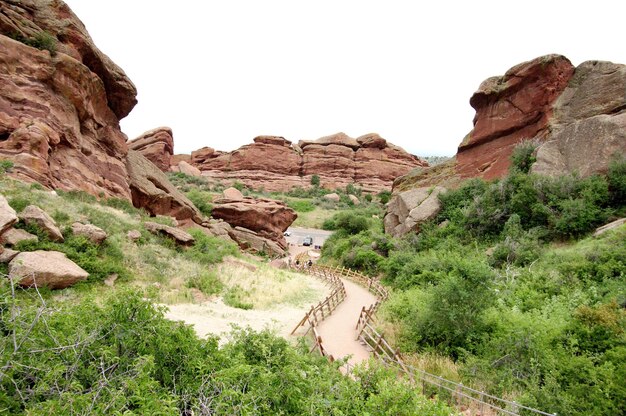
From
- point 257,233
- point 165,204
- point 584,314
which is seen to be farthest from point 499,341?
point 257,233

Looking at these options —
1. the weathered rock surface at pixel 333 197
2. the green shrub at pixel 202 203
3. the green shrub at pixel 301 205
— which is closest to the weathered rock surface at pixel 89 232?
the green shrub at pixel 202 203

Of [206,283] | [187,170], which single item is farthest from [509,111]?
[187,170]

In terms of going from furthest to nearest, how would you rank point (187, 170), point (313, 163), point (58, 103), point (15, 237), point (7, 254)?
point (313, 163)
point (187, 170)
point (58, 103)
point (15, 237)
point (7, 254)

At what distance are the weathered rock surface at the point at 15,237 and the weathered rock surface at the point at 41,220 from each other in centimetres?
49

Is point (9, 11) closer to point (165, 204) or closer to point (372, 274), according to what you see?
point (165, 204)

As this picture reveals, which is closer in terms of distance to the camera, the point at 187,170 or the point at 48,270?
the point at 48,270

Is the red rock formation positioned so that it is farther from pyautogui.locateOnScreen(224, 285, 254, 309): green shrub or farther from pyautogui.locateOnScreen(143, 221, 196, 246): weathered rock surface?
pyautogui.locateOnScreen(143, 221, 196, 246): weathered rock surface

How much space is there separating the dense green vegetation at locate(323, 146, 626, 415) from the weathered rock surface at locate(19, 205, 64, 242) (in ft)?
40.7

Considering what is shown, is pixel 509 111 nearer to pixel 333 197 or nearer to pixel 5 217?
pixel 5 217

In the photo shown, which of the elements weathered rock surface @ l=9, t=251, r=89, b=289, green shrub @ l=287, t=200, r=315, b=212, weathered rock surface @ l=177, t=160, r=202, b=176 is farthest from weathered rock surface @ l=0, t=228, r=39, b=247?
weathered rock surface @ l=177, t=160, r=202, b=176

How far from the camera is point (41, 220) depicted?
38.4 feet

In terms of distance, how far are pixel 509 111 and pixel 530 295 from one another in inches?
703

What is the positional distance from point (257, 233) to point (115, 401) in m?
34.2

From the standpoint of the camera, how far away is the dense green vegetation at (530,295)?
22.8 feet
